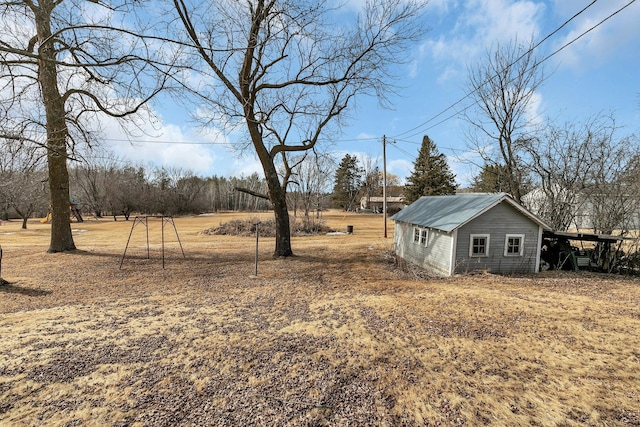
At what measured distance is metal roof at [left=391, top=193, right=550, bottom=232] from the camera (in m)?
9.87

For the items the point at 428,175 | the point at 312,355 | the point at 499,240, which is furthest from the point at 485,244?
the point at 428,175

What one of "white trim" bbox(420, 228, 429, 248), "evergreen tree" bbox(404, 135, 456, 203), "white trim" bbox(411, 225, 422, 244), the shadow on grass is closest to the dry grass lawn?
the shadow on grass

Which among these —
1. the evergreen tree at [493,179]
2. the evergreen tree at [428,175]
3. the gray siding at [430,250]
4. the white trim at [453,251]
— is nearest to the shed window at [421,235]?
the gray siding at [430,250]

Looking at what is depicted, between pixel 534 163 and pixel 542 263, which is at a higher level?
pixel 534 163

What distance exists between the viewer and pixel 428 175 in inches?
1671

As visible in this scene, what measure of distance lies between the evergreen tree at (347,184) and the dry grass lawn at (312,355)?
5347 cm

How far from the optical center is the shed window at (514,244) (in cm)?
1041

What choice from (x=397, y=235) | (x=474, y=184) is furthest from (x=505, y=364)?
(x=474, y=184)

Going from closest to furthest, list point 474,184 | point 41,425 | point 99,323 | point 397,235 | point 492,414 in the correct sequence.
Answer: point 41,425 → point 492,414 → point 99,323 → point 397,235 → point 474,184

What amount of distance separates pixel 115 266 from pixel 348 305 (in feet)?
25.8

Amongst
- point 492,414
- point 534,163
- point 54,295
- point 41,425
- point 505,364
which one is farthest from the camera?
point 534,163

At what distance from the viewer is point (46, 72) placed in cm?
658

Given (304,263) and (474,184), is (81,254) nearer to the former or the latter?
(304,263)

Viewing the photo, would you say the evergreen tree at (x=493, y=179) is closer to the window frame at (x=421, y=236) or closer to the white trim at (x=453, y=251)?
the window frame at (x=421, y=236)
